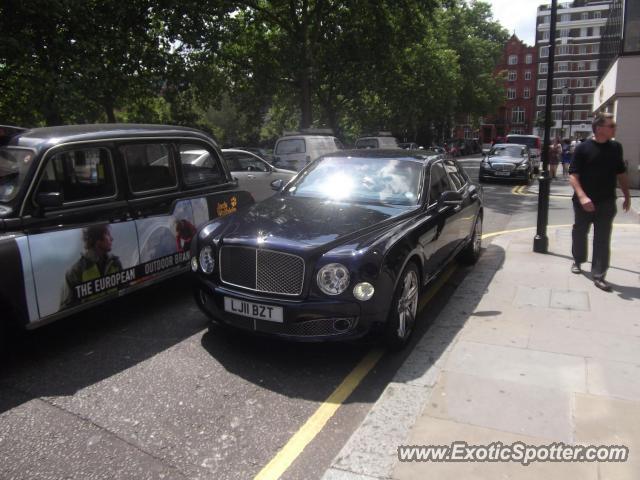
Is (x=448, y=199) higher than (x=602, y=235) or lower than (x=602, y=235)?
higher

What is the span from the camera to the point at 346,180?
5508mm

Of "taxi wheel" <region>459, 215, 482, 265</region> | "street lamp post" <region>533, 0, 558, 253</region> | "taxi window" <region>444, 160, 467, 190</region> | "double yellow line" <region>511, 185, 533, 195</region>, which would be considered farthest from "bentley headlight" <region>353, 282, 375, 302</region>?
"double yellow line" <region>511, 185, 533, 195</region>

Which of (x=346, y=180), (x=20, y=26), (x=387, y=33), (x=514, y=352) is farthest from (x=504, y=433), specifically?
(x=387, y=33)

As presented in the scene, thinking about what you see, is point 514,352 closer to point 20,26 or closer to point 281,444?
point 281,444

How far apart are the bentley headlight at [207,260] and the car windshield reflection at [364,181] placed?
1.45 meters

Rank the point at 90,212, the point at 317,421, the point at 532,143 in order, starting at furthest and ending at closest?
the point at 532,143 → the point at 90,212 → the point at 317,421

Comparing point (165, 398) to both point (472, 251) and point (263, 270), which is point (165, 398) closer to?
point (263, 270)

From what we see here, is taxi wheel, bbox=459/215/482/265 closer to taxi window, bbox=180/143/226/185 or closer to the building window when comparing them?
taxi window, bbox=180/143/226/185

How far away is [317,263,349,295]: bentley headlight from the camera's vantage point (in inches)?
149

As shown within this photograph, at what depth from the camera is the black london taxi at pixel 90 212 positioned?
153 inches

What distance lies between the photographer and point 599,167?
5711 mm

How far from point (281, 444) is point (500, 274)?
4.23 metres

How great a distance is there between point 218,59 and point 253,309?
835 inches

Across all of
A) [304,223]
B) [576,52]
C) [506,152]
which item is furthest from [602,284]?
[576,52]
